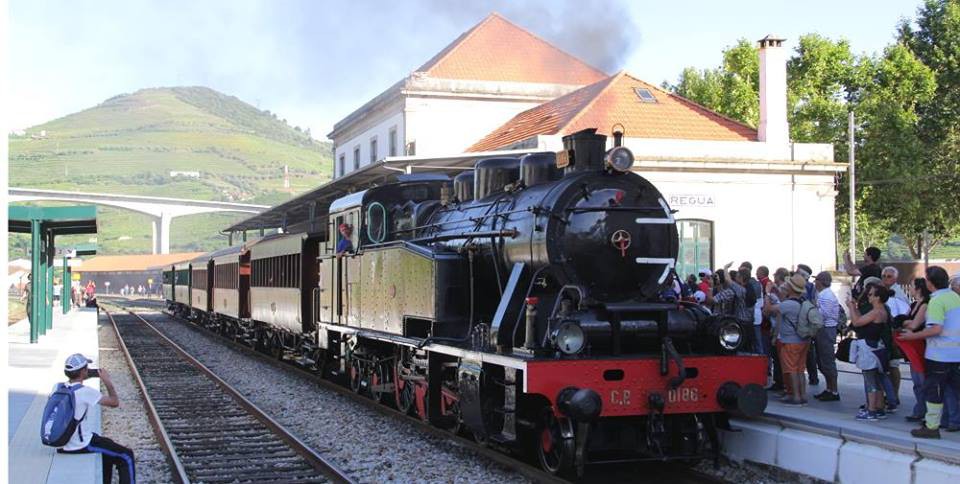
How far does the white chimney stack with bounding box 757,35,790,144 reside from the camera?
2634cm

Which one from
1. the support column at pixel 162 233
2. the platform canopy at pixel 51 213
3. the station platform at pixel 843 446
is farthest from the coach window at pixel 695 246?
the support column at pixel 162 233

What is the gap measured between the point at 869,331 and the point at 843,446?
160 centimetres

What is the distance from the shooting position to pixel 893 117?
3253cm

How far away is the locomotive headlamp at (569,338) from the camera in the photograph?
766 cm

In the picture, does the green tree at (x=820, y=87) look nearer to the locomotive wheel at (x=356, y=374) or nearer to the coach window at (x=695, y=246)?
the coach window at (x=695, y=246)

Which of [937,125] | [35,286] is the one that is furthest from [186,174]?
[35,286]

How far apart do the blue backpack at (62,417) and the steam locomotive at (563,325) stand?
11.0ft

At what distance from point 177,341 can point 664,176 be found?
47.2ft

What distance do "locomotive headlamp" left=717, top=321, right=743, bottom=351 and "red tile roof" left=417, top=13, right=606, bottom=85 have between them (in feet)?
86.5

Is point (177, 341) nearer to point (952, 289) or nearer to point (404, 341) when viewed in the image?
point (404, 341)

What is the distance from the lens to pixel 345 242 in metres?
13.2

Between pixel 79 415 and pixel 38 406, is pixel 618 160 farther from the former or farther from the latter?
pixel 38 406

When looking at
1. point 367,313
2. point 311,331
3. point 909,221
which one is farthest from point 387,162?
point 909,221

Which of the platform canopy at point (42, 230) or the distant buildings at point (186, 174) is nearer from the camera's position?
the platform canopy at point (42, 230)
